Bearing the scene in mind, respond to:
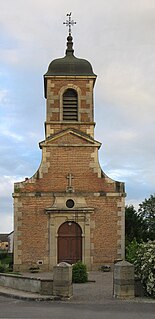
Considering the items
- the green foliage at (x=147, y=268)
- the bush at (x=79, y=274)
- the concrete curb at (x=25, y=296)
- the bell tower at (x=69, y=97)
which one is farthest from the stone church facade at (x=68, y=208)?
the green foliage at (x=147, y=268)

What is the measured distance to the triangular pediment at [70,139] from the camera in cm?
2902

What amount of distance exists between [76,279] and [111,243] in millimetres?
6874

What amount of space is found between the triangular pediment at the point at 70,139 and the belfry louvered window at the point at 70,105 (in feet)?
3.99

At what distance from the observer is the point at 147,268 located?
16234mm

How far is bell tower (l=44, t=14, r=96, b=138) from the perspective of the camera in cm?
2981

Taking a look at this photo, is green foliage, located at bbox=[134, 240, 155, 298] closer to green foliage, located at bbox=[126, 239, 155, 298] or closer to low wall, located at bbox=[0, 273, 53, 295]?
green foliage, located at bbox=[126, 239, 155, 298]

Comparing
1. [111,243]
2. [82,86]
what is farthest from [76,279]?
[82,86]

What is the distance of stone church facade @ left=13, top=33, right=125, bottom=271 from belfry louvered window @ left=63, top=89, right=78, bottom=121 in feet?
2.20

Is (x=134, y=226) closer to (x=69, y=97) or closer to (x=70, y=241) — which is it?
(x=70, y=241)

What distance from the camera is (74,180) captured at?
1128 inches

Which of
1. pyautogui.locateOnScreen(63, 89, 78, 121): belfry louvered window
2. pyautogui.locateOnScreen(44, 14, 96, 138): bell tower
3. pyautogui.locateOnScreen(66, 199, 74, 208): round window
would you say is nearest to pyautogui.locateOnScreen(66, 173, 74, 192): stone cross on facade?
pyautogui.locateOnScreen(66, 199, 74, 208): round window

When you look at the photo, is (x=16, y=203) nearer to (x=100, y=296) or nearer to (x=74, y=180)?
(x=74, y=180)

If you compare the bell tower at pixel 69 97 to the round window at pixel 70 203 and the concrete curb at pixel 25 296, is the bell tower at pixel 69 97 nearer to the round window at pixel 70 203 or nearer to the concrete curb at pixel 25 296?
the round window at pixel 70 203

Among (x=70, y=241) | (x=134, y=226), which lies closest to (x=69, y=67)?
(x=70, y=241)
